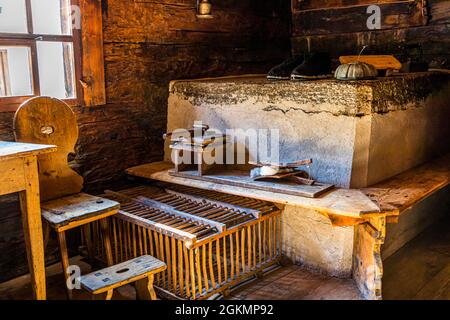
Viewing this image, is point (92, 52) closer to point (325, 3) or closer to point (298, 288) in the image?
point (298, 288)

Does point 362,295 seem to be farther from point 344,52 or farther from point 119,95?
point 344,52

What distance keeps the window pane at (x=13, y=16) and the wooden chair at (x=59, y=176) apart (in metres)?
0.57

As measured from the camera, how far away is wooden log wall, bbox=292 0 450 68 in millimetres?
4094

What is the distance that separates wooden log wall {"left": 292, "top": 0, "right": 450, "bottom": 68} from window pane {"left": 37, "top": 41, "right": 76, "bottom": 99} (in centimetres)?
264

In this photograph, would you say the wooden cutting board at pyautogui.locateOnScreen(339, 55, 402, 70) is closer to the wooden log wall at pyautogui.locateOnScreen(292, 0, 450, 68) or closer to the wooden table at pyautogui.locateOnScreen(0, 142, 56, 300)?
the wooden log wall at pyautogui.locateOnScreen(292, 0, 450, 68)

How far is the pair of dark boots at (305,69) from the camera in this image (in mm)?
3467

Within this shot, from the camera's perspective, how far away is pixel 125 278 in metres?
2.45

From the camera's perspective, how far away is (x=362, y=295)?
2857 mm

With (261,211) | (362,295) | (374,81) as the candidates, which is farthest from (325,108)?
(362,295)

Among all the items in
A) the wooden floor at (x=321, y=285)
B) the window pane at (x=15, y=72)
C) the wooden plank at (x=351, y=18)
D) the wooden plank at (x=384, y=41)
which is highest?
the wooden plank at (x=351, y=18)

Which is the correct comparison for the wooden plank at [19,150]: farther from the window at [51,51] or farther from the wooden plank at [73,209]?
the window at [51,51]

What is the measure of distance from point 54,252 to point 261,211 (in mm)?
1654

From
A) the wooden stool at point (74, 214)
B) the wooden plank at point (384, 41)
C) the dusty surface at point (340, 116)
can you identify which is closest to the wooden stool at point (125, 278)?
the wooden stool at point (74, 214)

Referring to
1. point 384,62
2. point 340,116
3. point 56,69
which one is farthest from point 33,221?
point 384,62
